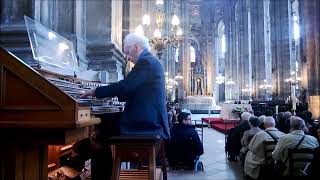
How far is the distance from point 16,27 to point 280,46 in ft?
77.4

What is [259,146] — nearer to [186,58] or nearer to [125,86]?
[125,86]

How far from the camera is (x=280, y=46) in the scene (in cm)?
2619

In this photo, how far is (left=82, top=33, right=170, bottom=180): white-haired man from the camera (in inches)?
129

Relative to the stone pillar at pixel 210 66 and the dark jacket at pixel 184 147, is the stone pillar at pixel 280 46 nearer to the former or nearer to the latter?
the stone pillar at pixel 210 66

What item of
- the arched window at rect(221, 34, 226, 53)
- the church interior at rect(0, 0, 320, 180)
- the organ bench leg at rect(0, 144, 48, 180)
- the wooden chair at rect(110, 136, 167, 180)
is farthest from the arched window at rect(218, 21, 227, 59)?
the organ bench leg at rect(0, 144, 48, 180)

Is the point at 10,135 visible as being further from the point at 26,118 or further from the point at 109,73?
the point at 109,73

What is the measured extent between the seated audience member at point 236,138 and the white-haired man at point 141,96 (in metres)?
5.06

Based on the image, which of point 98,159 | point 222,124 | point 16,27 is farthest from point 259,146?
point 222,124

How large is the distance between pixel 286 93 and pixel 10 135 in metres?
25.4

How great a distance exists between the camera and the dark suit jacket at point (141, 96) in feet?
10.8

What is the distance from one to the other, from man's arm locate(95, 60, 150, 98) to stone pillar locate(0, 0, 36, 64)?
1842 mm

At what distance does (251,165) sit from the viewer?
6.05m

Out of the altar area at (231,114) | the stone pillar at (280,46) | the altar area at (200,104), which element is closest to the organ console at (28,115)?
the altar area at (231,114)

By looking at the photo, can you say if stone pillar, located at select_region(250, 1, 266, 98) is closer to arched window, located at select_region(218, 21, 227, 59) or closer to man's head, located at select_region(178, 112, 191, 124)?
arched window, located at select_region(218, 21, 227, 59)
